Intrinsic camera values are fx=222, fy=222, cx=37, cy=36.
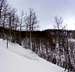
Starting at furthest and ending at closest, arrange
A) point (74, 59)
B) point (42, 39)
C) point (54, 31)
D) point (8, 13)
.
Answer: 1. point (54, 31)
2. point (42, 39)
3. point (74, 59)
4. point (8, 13)

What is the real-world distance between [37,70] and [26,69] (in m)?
0.92

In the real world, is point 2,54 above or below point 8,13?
below

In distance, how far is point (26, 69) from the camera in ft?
40.4

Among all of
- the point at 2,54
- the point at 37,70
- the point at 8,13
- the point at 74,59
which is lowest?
the point at 74,59

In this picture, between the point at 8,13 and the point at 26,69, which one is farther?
the point at 8,13

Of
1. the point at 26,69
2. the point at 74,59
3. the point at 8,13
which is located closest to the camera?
the point at 26,69

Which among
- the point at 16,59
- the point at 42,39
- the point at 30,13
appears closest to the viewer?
the point at 16,59

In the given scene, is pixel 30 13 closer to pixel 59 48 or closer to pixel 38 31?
pixel 38 31

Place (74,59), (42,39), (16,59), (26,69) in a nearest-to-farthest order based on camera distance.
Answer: (26,69) < (16,59) < (74,59) < (42,39)

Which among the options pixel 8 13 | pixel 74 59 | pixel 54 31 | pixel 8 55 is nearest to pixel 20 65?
pixel 8 55

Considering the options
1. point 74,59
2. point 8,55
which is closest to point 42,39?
point 74,59

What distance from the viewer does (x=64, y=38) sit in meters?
41.1

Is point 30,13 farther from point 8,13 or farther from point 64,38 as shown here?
point 8,13

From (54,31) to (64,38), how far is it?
5596 mm
